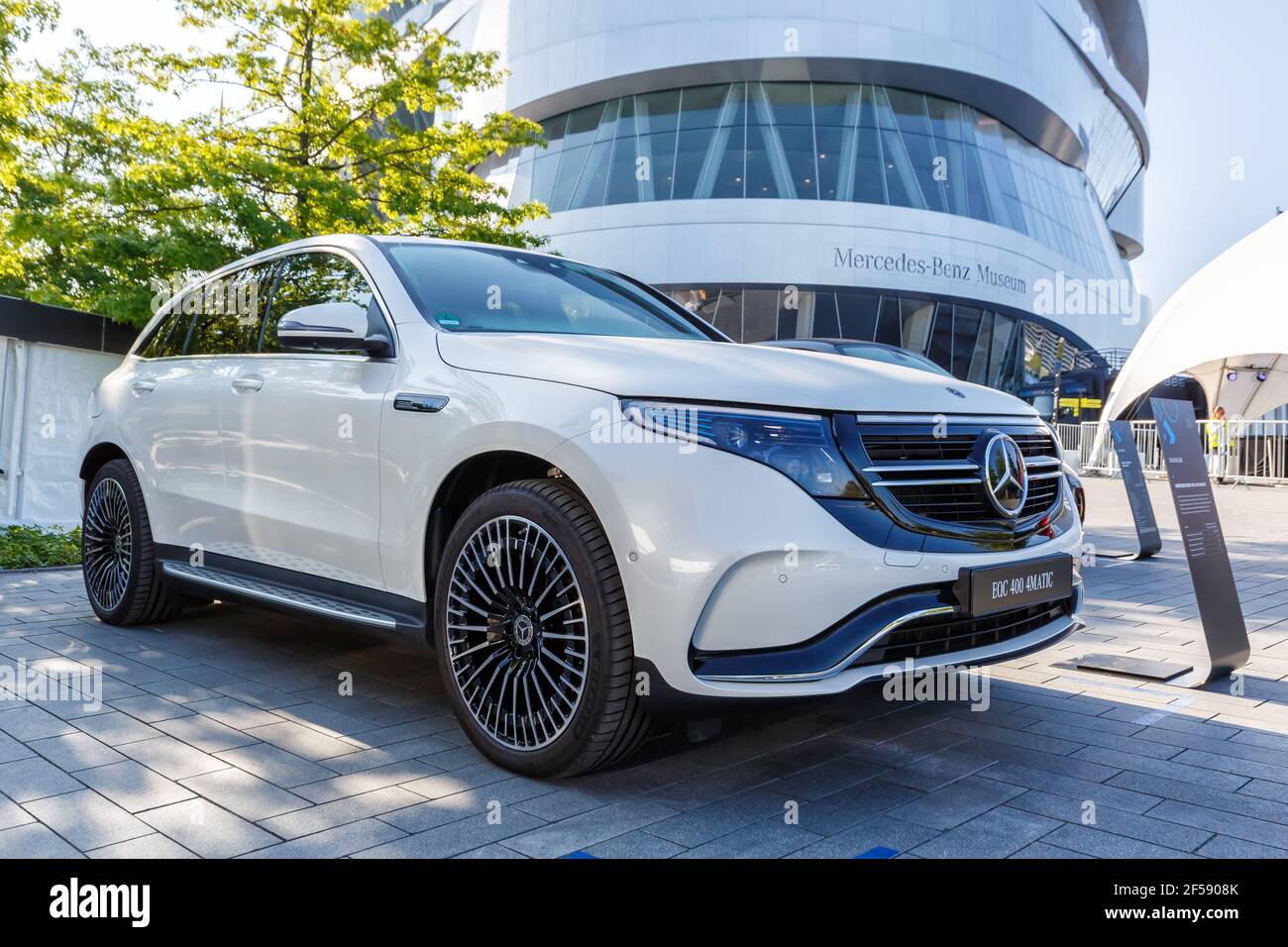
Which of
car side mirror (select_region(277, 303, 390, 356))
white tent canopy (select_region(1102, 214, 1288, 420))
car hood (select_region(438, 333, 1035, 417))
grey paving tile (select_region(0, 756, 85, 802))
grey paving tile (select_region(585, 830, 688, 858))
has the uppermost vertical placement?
white tent canopy (select_region(1102, 214, 1288, 420))

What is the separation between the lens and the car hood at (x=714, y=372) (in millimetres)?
3158

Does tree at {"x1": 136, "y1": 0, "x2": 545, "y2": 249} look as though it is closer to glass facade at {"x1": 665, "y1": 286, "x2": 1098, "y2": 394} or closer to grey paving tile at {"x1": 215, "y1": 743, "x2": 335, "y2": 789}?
grey paving tile at {"x1": 215, "y1": 743, "x2": 335, "y2": 789}

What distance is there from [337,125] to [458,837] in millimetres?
14701

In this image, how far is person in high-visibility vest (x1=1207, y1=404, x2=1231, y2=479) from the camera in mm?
23783

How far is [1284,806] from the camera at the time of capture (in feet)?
10.9

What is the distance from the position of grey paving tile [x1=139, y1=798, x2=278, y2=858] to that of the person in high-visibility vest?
25.0 meters

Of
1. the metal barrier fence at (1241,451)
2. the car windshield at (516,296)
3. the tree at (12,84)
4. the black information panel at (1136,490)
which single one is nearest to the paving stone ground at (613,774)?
the car windshield at (516,296)

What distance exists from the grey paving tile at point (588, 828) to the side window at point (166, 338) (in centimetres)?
360

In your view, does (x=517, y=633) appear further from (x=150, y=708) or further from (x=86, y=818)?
(x=150, y=708)

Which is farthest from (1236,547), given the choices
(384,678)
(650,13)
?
(650,13)

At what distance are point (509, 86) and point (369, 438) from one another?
35950 mm

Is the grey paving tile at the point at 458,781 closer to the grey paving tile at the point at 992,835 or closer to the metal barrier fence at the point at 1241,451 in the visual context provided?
the grey paving tile at the point at 992,835

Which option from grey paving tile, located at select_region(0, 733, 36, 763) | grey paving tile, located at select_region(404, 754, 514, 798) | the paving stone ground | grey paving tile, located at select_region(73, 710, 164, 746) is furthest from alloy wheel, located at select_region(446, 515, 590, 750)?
grey paving tile, located at select_region(0, 733, 36, 763)
